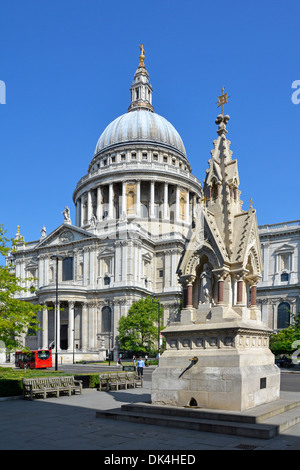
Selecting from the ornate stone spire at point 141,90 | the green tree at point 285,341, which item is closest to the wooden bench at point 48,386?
the green tree at point 285,341

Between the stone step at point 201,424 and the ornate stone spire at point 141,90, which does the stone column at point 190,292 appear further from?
the ornate stone spire at point 141,90

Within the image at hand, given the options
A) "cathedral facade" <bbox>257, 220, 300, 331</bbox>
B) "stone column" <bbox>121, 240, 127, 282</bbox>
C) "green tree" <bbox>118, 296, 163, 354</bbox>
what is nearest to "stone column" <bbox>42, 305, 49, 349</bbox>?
"stone column" <bbox>121, 240, 127, 282</bbox>

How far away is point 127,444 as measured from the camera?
36.6 feet

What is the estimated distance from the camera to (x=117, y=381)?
25.8 meters

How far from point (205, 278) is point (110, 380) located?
484 inches

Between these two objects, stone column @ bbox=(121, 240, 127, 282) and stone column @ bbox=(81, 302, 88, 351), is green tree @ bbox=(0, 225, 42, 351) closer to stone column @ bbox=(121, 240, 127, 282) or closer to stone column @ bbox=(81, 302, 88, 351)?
stone column @ bbox=(121, 240, 127, 282)

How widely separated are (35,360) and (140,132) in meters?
63.2

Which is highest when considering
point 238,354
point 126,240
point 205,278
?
point 126,240

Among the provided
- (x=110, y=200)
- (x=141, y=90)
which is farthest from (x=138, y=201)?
(x=141, y=90)

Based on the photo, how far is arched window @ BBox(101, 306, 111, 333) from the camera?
73.7m

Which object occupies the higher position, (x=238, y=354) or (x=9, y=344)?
(x=238, y=354)
